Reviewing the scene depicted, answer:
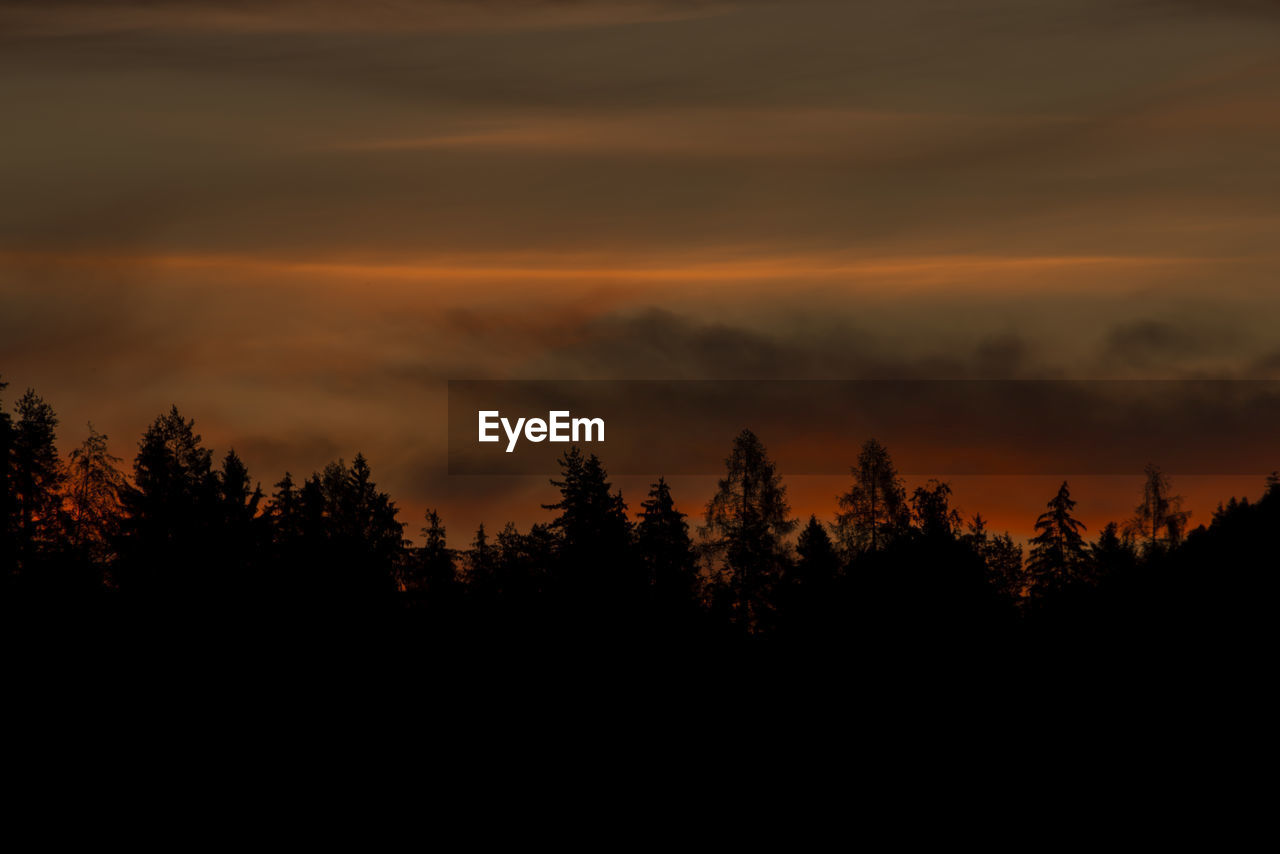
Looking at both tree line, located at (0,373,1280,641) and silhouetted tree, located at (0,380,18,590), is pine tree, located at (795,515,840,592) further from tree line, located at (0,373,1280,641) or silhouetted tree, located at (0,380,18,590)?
silhouetted tree, located at (0,380,18,590)

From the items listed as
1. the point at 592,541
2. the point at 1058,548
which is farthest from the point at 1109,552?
the point at 592,541

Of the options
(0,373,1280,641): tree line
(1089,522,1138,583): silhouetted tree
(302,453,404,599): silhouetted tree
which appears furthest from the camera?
(1089,522,1138,583): silhouetted tree

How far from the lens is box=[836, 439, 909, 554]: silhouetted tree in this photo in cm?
8594

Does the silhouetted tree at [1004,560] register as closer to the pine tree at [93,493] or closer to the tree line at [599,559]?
the tree line at [599,559]

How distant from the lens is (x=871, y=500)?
86438mm

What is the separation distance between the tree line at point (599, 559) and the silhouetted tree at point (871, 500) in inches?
4.1

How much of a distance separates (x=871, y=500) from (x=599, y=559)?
27.0m

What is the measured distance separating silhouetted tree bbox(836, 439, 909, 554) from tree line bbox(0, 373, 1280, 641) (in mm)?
104

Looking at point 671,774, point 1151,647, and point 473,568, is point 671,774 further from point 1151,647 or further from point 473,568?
point 473,568

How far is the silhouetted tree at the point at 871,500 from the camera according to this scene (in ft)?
282

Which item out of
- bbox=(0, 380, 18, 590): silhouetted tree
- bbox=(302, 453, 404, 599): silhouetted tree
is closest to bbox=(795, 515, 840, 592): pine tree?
bbox=(302, 453, 404, 599): silhouetted tree

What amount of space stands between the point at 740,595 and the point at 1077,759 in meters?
42.8

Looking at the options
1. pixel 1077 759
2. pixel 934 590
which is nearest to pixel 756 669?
pixel 934 590

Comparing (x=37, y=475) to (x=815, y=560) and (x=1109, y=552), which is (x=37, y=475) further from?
(x=1109, y=552)
